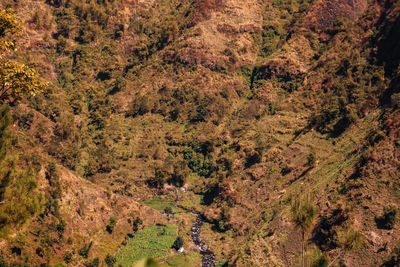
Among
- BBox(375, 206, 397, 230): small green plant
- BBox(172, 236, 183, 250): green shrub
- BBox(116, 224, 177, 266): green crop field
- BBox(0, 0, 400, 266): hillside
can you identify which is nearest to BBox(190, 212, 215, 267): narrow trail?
BBox(0, 0, 400, 266): hillside

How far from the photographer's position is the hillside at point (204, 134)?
40938 millimetres

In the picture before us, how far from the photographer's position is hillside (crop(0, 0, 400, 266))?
40938 mm

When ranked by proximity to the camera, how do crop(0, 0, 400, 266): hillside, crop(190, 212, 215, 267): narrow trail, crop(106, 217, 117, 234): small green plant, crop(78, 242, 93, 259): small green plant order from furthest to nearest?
crop(106, 217, 117, 234): small green plant < crop(190, 212, 215, 267): narrow trail < crop(78, 242, 93, 259): small green plant < crop(0, 0, 400, 266): hillside

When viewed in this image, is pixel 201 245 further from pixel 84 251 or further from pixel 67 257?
pixel 67 257

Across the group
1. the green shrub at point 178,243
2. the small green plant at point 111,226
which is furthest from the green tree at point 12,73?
the green shrub at point 178,243

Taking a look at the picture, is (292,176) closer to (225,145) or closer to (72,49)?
(225,145)

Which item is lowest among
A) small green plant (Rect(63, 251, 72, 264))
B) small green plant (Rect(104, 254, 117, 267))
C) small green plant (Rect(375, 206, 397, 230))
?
small green plant (Rect(104, 254, 117, 267))

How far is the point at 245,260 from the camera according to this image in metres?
45.6

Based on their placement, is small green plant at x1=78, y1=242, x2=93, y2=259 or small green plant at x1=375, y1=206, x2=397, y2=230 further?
small green plant at x1=78, y1=242, x2=93, y2=259

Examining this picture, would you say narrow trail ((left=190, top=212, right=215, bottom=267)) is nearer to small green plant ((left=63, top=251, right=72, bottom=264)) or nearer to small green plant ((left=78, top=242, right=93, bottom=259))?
→ small green plant ((left=78, top=242, right=93, bottom=259))

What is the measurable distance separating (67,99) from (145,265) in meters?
84.4

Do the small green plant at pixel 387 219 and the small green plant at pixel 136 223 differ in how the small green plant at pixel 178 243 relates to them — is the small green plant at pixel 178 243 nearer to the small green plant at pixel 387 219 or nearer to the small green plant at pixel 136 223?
the small green plant at pixel 136 223

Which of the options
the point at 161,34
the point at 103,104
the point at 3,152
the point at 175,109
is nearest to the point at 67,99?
the point at 103,104

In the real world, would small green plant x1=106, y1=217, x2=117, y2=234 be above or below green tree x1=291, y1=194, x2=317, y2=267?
below
